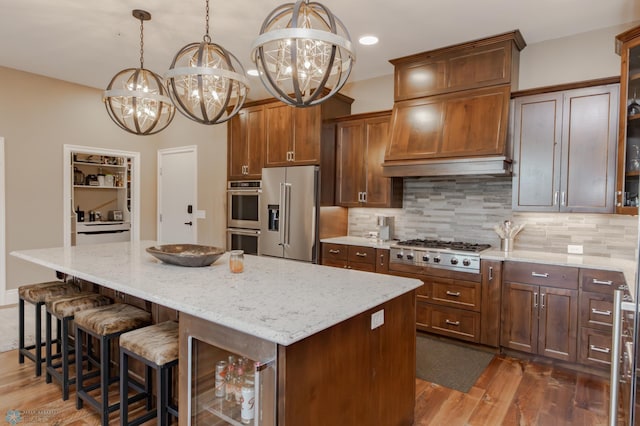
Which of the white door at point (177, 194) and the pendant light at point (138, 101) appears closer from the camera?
the pendant light at point (138, 101)

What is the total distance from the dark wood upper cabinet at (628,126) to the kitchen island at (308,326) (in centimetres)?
194

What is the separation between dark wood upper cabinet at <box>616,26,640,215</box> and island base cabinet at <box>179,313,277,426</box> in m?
2.79

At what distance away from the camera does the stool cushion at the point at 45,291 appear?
9.43 feet

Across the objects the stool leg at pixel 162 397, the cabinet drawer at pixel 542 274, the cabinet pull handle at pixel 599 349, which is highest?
the cabinet drawer at pixel 542 274

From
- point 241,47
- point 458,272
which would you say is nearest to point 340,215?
point 458,272

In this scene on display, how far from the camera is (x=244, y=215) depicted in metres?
5.06

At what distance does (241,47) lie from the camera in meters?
3.86

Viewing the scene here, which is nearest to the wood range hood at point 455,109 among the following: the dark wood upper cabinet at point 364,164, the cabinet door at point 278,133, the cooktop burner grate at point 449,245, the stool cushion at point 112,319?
the dark wood upper cabinet at point 364,164

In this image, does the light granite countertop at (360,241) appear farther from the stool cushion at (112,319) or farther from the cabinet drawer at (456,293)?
the stool cushion at (112,319)

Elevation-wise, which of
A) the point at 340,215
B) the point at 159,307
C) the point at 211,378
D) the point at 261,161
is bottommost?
the point at 211,378

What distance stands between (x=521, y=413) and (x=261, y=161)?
3.78 meters

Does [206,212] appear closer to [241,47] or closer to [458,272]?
[241,47]

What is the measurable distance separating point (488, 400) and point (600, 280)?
1.28 meters

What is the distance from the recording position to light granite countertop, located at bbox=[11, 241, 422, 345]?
1.45m
